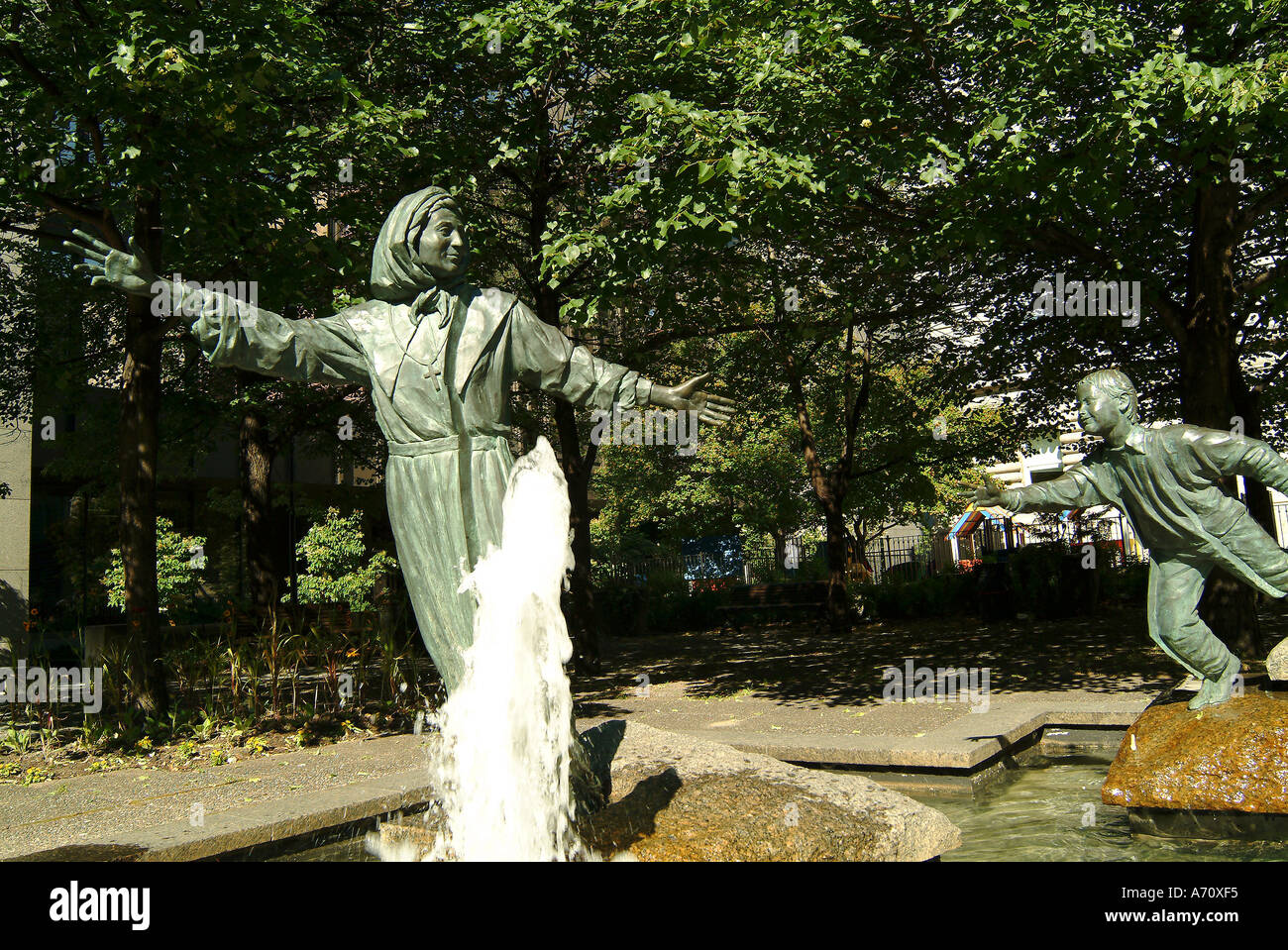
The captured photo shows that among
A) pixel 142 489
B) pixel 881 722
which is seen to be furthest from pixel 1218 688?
pixel 142 489

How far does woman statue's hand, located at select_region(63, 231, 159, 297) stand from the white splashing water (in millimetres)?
1492

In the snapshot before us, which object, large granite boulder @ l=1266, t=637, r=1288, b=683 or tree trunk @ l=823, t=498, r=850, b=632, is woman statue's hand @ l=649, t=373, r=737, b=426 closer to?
large granite boulder @ l=1266, t=637, r=1288, b=683

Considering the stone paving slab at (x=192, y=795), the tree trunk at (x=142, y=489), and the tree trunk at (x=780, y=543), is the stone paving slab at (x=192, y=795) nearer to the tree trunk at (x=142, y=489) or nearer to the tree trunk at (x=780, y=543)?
the tree trunk at (x=142, y=489)

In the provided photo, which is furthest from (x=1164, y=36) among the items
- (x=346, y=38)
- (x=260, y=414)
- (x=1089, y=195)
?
(x=260, y=414)

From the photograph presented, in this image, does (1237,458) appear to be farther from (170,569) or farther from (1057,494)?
(170,569)

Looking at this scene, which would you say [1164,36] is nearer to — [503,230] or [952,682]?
[952,682]

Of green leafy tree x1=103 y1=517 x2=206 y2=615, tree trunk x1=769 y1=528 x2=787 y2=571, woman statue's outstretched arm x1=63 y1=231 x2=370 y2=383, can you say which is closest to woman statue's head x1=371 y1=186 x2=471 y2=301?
woman statue's outstretched arm x1=63 y1=231 x2=370 y2=383

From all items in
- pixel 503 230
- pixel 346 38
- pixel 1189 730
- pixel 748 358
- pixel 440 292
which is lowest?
pixel 1189 730

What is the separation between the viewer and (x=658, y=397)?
421cm

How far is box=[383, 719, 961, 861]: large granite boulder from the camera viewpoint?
12.4ft

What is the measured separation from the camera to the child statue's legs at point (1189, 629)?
5.47 metres

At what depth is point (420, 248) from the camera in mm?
4195

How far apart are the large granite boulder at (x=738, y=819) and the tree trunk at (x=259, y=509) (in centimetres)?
1126

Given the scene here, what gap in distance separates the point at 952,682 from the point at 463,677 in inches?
334
